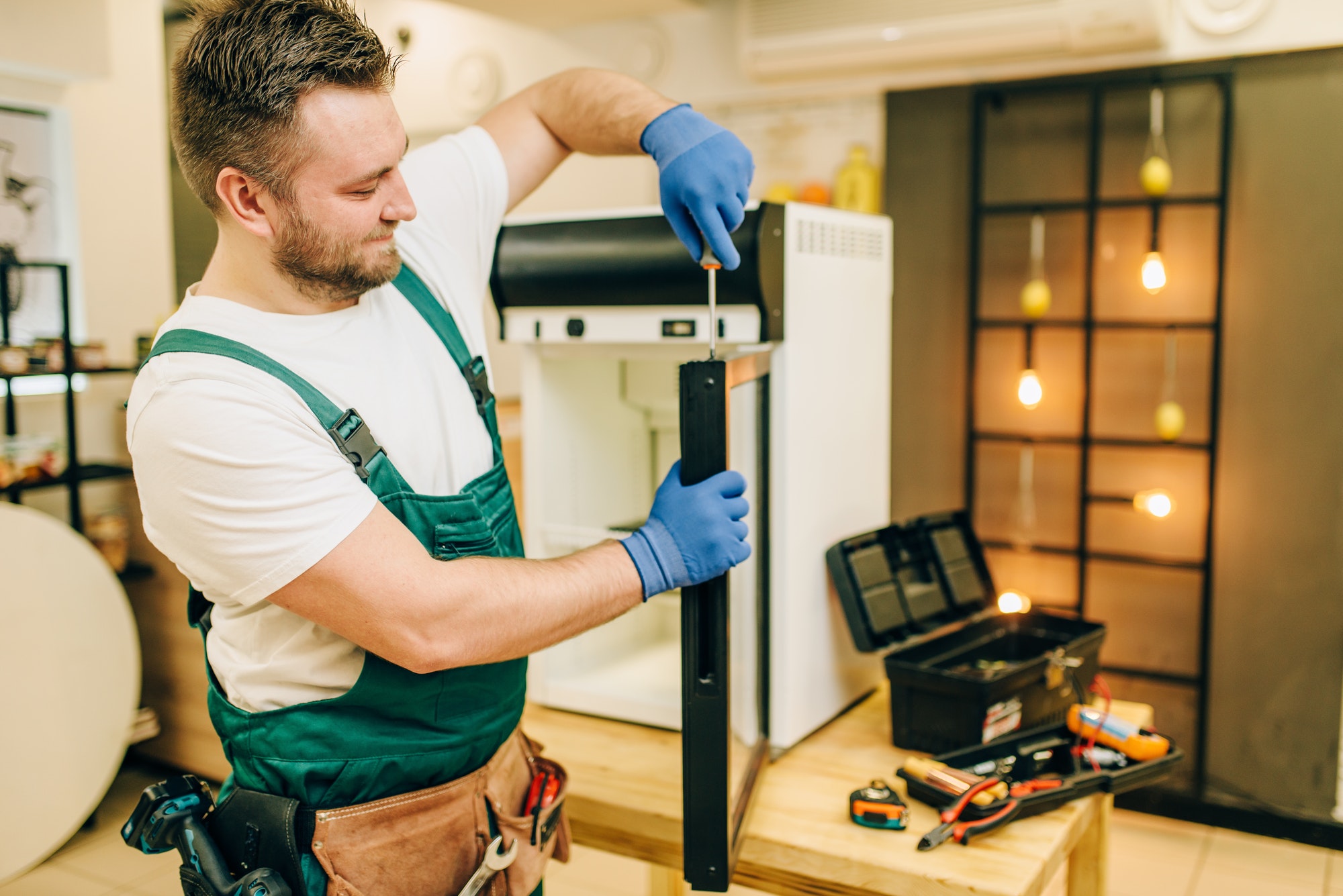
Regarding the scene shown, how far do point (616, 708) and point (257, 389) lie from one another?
892 millimetres

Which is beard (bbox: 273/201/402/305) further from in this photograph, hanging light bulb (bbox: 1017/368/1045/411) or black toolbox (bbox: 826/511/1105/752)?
hanging light bulb (bbox: 1017/368/1045/411)

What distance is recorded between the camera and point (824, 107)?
349 cm

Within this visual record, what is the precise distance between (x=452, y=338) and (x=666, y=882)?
1027 mm

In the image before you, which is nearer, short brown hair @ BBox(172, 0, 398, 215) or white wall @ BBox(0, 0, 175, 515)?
short brown hair @ BBox(172, 0, 398, 215)

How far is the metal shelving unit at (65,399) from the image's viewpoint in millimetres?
2887

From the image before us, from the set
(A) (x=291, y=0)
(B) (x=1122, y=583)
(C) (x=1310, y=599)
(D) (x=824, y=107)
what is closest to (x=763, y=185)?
(D) (x=824, y=107)

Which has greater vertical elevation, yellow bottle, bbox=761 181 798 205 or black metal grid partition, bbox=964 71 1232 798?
yellow bottle, bbox=761 181 798 205

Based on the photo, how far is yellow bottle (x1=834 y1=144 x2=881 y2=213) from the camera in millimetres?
3383

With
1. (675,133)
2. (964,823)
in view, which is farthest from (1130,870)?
(675,133)

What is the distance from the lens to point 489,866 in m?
1.14

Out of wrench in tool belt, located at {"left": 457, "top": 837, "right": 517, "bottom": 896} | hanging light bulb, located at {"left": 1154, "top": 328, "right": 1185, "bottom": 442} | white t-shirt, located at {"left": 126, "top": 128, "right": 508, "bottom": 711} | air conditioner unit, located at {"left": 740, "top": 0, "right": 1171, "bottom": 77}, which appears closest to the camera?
white t-shirt, located at {"left": 126, "top": 128, "right": 508, "bottom": 711}

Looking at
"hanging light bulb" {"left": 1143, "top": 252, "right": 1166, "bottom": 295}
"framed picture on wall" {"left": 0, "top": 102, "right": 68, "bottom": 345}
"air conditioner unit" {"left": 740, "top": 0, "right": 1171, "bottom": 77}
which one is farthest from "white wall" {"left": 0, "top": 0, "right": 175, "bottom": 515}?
"hanging light bulb" {"left": 1143, "top": 252, "right": 1166, "bottom": 295}

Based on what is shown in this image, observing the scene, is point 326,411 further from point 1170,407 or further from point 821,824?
point 1170,407

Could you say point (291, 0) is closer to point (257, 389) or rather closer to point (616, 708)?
point (257, 389)
